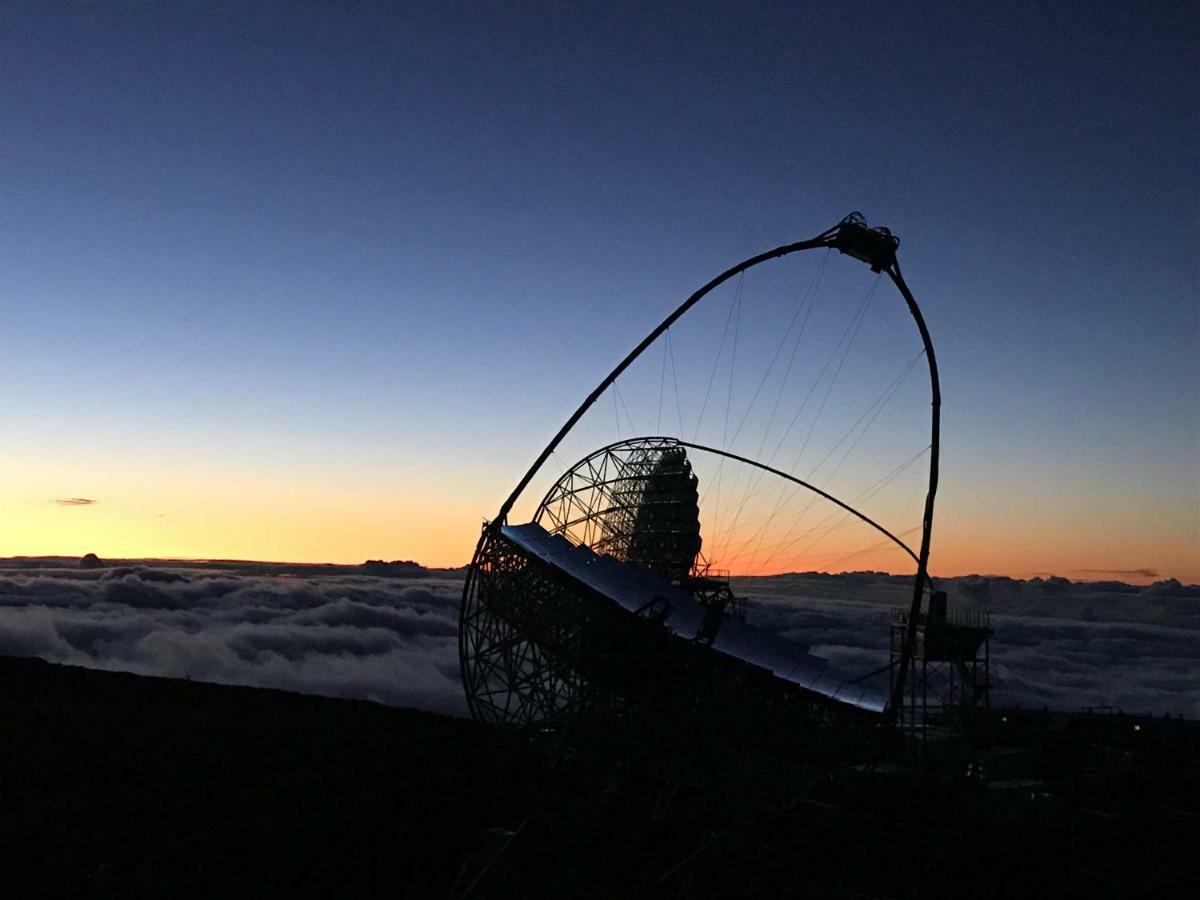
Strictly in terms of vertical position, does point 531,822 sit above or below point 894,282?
below

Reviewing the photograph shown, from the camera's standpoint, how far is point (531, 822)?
1672 inches

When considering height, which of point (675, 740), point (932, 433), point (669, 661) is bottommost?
point (675, 740)

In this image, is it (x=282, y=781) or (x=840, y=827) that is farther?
(x=282, y=781)

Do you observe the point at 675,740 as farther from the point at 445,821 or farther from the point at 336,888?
the point at 336,888

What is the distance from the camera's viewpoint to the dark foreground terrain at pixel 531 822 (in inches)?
1478

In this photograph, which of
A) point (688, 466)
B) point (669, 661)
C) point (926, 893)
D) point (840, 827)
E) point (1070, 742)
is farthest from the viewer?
point (1070, 742)

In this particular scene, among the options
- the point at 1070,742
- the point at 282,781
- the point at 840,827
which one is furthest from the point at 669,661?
the point at 1070,742

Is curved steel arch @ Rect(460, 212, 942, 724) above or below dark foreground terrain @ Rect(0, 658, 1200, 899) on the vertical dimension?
above

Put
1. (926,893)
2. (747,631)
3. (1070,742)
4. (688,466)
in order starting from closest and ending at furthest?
(926,893)
(747,631)
(688,466)
(1070,742)

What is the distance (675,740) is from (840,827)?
8993 millimetres

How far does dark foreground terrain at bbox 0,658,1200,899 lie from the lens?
3753cm

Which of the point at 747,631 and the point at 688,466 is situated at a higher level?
the point at 688,466

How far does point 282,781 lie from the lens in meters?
54.8

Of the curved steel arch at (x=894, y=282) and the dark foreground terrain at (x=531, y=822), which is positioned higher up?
the curved steel arch at (x=894, y=282)
